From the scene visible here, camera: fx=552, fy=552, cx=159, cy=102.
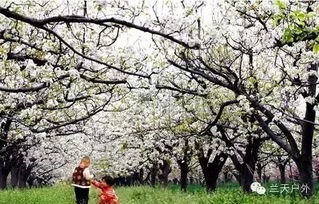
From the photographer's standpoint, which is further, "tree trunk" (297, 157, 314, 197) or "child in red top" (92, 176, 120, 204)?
"child in red top" (92, 176, 120, 204)

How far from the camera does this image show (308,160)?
14.2 m

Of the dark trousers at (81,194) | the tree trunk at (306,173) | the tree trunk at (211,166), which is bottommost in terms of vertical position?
the dark trousers at (81,194)

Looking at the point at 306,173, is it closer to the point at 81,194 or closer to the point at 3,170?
the point at 81,194

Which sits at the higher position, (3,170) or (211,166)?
(211,166)

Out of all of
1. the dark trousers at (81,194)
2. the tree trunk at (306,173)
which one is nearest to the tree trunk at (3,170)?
the dark trousers at (81,194)

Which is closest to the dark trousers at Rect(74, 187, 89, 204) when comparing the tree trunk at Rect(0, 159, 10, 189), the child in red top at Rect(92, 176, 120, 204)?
the child in red top at Rect(92, 176, 120, 204)

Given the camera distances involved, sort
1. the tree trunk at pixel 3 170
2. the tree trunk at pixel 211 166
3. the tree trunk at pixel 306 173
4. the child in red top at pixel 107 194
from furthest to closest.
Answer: the tree trunk at pixel 3 170, the tree trunk at pixel 211 166, the child in red top at pixel 107 194, the tree trunk at pixel 306 173

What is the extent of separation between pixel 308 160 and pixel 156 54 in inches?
241

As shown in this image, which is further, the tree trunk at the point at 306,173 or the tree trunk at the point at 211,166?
the tree trunk at the point at 211,166

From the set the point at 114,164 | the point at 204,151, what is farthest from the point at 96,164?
the point at 204,151

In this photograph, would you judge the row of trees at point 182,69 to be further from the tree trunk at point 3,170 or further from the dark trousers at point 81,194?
the tree trunk at point 3,170

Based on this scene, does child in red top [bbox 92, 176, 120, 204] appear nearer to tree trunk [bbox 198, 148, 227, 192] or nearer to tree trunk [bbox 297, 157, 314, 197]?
tree trunk [bbox 297, 157, 314, 197]

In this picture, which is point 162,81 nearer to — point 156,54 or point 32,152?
point 156,54

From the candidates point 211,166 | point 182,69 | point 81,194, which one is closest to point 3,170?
point 211,166
